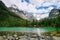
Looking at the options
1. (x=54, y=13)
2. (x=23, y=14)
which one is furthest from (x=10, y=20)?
(x=54, y=13)

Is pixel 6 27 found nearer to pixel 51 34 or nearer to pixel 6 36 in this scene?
pixel 6 36

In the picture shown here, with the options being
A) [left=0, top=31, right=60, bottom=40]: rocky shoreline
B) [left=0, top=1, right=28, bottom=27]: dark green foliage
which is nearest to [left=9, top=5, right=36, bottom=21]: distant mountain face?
[left=0, top=1, right=28, bottom=27]: dark green foliage

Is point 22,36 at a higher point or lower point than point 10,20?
lower

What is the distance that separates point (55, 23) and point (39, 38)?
0.33 metres

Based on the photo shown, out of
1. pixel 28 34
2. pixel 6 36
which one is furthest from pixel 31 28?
pixel 6 36

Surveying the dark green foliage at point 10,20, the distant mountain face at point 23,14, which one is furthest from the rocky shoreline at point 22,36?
the distant mountain face at point 23,14

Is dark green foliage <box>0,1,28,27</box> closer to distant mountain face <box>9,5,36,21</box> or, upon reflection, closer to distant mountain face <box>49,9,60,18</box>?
distant mountain face <box>9,5,36,21</box>

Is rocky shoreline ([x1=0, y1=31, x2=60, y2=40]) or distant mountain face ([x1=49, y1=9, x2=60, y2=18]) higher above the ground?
distant mountain face ([x1=49, y1=9, x2=60, y2=18])

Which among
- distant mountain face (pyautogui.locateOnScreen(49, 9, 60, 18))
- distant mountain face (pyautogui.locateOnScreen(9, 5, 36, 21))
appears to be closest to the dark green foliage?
distant mountain face (pyautogui.locateOnScreen(9, 5, 36, 21))

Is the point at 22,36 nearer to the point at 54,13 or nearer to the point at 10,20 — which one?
the point at 10,20

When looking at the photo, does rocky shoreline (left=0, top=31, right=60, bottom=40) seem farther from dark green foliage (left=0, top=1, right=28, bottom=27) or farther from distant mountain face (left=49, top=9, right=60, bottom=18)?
distant mountain face (left=49, top=9, right=60, bottom=18)

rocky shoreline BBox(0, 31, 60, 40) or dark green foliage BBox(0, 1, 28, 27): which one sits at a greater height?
dark green foliage BBox(0, 1, 28, 27)

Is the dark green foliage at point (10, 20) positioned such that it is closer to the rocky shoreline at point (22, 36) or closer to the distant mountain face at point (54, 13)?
the rocky shoreline at point (22, 36)

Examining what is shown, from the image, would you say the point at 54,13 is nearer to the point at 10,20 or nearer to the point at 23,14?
the point at 23,14
